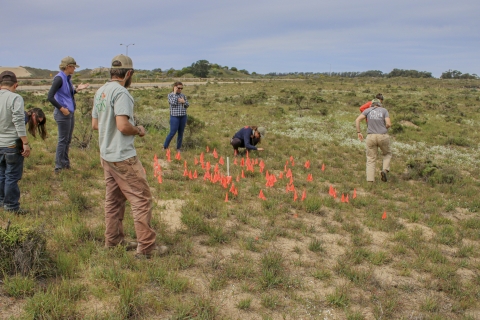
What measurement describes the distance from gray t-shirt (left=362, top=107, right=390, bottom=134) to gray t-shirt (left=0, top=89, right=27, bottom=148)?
22.2 feet

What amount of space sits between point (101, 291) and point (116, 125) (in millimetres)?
1656

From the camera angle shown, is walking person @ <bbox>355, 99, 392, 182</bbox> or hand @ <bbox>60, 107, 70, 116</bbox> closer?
hand @ <bbox>60, 107, 70, 116</bbox>

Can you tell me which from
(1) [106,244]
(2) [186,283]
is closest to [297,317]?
(2) [186,283]

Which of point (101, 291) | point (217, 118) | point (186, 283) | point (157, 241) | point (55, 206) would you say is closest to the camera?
point (101, 291)

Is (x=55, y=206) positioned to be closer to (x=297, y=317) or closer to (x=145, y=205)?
(x=145, y=205)

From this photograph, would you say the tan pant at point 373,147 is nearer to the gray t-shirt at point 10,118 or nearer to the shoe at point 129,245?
the shoe at point 129,245

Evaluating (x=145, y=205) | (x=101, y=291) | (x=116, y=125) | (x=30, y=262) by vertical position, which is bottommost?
(x=101, y=291)

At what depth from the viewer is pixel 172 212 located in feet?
18.9

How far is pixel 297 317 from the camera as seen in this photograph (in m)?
3.47

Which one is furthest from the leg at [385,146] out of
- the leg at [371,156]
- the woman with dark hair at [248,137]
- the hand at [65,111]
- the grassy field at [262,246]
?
the hand at [65,111]

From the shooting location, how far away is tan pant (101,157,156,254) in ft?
12.8

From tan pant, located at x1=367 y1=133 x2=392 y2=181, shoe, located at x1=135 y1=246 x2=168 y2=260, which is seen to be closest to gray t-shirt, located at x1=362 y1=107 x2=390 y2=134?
tan pant, located at x1=367 y1=133 x2=392 y2=181

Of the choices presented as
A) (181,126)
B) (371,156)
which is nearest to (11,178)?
Answer: (181,126)

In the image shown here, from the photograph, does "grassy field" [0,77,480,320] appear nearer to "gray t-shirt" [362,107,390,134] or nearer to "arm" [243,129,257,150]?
"arm" [243,129,257,150]
